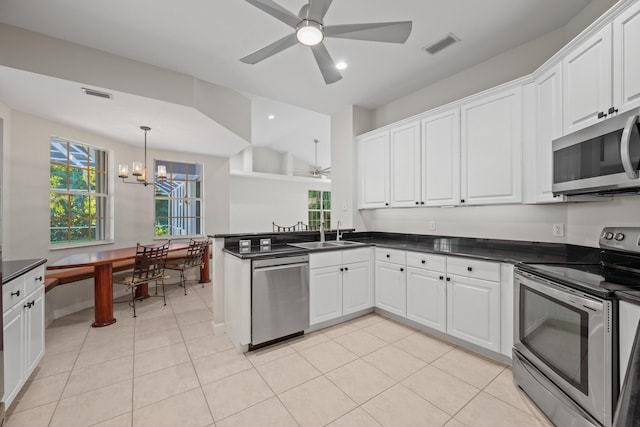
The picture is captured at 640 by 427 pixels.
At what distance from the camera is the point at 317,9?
1773 millimetres

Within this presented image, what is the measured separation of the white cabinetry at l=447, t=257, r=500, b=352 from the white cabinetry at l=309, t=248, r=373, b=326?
1.00 metres

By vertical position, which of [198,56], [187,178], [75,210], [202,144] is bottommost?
[75,210]

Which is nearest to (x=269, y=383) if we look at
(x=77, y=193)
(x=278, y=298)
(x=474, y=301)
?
(x=278, y=298)

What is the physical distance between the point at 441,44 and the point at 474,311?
2.56 metres

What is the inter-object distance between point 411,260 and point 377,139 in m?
1.75

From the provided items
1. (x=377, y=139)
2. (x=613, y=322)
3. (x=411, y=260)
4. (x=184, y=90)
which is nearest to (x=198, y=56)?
(x=184, y=90)

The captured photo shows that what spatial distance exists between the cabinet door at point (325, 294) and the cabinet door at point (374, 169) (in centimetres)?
123

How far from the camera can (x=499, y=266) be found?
2240 mm

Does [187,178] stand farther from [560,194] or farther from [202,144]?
[560,194]

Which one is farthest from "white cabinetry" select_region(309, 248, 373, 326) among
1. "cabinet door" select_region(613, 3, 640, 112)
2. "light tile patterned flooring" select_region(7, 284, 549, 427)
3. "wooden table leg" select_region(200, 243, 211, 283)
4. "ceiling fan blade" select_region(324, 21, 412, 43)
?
"wooden table leg" select_region(200, 243, 211, 283)

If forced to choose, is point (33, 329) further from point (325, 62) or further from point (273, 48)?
point (325, 62)

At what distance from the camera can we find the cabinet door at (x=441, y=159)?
9.39ft

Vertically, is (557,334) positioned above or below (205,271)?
above

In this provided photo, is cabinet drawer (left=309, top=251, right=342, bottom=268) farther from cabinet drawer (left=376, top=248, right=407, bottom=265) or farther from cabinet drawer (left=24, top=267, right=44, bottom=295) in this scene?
cabinet drawer (left=24, top=267, right=44, bottom=295)
